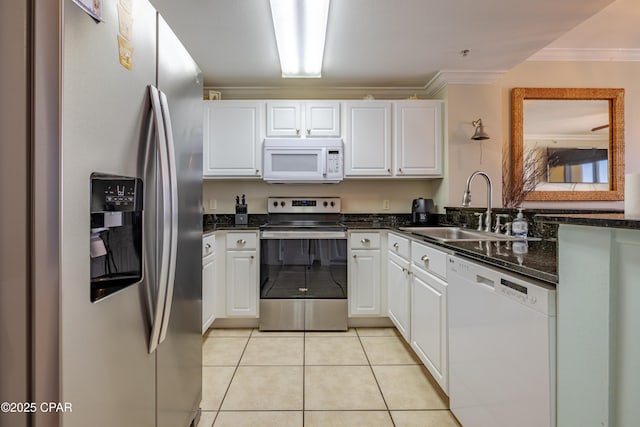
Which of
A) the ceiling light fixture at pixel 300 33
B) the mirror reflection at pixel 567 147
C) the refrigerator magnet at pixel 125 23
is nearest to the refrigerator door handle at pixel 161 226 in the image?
the refrigerator magnet at pixel 125 23

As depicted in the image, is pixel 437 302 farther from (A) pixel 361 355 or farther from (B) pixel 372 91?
(B) pixel 372 91

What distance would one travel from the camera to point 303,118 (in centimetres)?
303

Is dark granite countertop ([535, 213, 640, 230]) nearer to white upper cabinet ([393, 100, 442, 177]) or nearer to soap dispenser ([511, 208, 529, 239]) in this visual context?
soap dispenser ([511, 208, 529, 239])

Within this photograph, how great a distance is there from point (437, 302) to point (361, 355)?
2.82 feet

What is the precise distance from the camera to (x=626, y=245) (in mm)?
766

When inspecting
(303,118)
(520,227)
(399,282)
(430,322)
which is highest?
(303,118)

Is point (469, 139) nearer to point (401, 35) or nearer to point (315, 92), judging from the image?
point (401, 35)

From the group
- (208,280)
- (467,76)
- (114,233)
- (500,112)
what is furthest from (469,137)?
(114,233)

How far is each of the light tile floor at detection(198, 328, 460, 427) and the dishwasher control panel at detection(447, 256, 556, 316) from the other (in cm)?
81


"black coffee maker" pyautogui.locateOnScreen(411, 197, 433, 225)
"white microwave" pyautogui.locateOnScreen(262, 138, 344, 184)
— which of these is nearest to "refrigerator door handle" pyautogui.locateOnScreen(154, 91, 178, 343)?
"white microwave" pyautogui.locateOnScreen(262, 138, 344, 184)

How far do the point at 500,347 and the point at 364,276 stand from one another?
1677 mm

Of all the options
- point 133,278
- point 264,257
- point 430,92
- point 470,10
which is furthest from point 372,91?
point 133,278

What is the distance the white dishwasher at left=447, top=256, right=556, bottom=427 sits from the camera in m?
0.97

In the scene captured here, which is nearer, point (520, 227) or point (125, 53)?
point (125, 53)
